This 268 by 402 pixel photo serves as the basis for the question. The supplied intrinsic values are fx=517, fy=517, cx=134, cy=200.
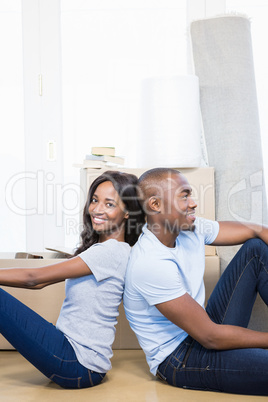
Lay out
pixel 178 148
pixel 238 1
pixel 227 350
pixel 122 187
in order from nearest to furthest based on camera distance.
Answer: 1. pixel 227 350
2. pixel 122 187
3. pixel 178 148
4. pixel 238 1

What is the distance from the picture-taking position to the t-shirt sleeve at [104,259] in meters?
1.51

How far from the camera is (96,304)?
1.53 meters

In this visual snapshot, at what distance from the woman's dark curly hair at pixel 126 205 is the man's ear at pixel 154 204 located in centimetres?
8

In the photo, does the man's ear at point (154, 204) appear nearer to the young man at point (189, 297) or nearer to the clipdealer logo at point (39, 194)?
the young man at point (189, 297)

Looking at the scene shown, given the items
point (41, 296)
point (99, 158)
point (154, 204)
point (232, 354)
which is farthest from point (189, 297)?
point (99, 158)

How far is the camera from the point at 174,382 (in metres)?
1.51

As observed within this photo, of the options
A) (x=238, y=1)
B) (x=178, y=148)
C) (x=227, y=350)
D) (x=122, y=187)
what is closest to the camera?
(x=227, y=350)

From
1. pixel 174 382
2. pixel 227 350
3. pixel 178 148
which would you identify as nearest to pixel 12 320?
pixel 174 382

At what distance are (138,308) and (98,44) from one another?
2.04 meters

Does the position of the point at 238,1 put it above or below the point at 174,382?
above

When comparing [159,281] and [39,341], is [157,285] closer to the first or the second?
[159,281]

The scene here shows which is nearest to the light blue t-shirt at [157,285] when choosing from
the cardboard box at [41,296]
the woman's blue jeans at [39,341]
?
the woman's blue jeans at [39,341]

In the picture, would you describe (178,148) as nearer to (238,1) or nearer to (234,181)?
(234,181)

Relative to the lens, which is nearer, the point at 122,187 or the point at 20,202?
the point at 122,187
